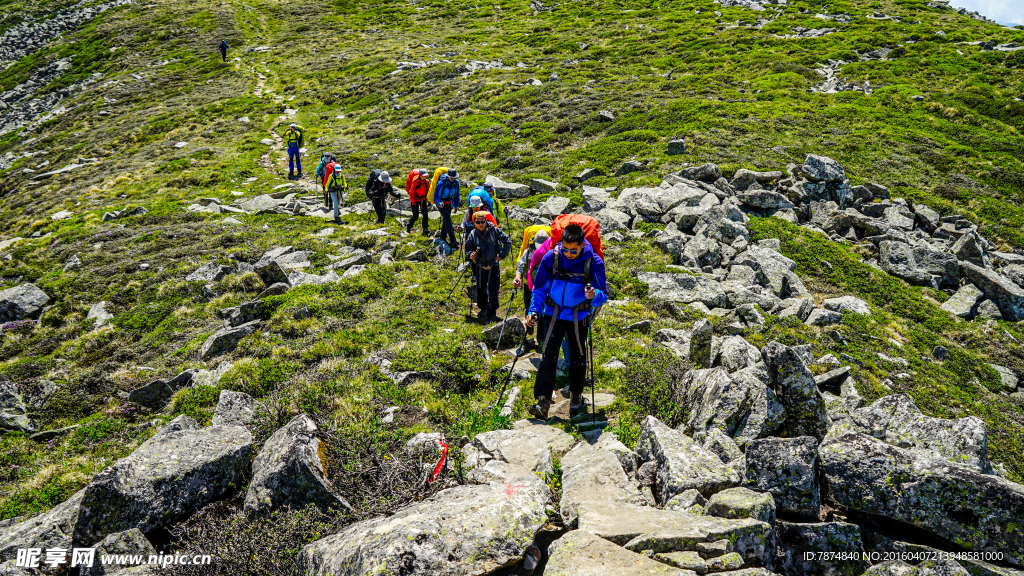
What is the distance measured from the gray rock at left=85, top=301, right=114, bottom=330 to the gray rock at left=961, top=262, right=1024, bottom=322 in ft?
91.0

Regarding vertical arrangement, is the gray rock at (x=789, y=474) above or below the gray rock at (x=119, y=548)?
above

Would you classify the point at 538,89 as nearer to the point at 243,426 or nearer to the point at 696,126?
the point at 696,126

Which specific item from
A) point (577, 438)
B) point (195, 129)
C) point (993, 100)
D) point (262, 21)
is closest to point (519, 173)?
point (577, 438)

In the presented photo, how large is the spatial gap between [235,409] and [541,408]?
5.36m

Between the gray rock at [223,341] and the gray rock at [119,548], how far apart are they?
7158 millimetres

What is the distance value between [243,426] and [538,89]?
3962 cm

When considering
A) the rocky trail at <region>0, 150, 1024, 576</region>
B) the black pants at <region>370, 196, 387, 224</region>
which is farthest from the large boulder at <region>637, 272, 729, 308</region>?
the black pants at <region>370, 196, 387, 224</region>

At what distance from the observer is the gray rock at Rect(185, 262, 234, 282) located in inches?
654

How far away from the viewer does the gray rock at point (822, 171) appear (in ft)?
67.3

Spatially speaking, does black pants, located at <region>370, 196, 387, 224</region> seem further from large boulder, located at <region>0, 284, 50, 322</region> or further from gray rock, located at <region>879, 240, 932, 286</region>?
gray rock, located at <region>879, 240, 932, 286</region>

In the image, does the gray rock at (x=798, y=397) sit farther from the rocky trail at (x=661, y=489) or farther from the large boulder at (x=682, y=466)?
the large boulder at (x=682, y=466)

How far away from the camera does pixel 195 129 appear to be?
43.7 metres

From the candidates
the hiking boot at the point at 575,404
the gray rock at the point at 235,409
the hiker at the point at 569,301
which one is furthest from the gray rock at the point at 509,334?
the gray rock at the point at 235,409

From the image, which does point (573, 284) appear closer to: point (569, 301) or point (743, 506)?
point (569, 301)
